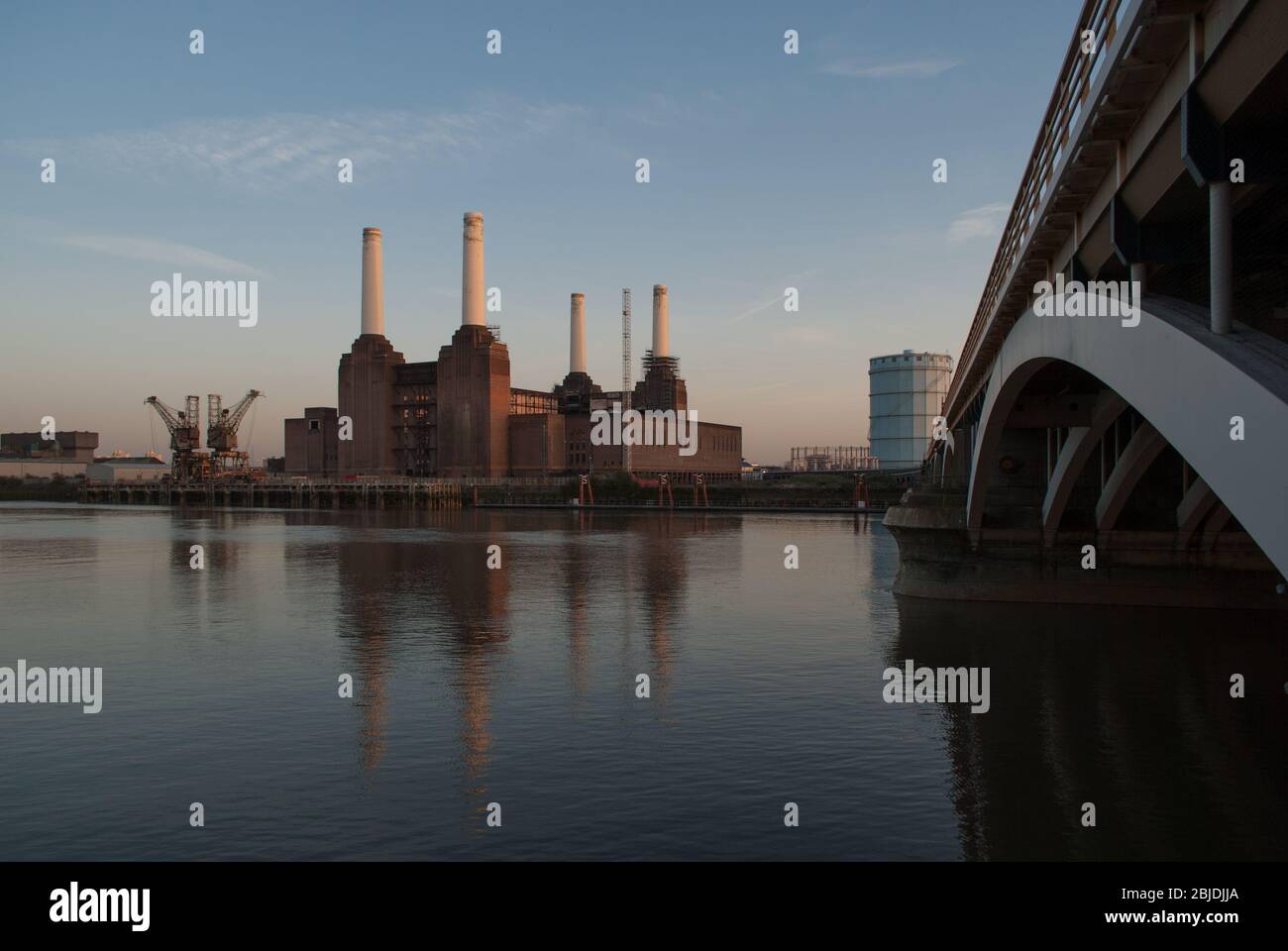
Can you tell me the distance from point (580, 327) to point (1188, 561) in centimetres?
12190

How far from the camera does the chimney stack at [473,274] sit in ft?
370

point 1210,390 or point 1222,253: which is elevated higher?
point 1222,253

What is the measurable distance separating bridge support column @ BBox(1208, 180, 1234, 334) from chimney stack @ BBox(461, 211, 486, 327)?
110 meters

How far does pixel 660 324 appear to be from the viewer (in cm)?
13512

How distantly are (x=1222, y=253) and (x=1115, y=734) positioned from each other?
981cm

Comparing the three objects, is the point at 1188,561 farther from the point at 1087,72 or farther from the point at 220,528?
the point at 220,528

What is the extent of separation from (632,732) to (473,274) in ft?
353

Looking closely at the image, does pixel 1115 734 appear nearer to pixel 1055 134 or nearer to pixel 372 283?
pixel 1055 134

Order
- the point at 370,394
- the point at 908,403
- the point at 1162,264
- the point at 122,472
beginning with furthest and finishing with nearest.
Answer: the point at 122,472
the point at 370,394
the point at 908,403
the point at 1162,264

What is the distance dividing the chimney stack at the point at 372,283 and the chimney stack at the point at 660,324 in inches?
1335

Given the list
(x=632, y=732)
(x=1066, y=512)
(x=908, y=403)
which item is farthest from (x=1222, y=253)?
(x=908, y=403)

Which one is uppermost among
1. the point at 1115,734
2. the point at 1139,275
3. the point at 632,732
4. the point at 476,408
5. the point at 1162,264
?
the point at 476,408

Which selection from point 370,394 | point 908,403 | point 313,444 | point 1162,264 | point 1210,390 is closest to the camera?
point 1210,390

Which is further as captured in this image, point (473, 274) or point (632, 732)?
point (473, 274)
